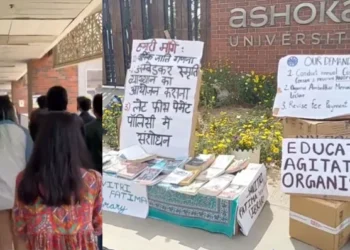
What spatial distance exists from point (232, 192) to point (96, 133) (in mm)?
1184

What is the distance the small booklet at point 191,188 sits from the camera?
1864 mm

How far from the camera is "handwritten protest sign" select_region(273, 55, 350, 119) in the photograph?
1.63 m

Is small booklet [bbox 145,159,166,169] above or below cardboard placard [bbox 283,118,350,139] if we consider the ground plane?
below

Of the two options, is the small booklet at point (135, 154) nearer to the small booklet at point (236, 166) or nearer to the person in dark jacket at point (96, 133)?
the small booklet at point (236, 166)

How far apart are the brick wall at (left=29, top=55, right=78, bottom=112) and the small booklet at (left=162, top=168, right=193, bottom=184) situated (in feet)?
3.90

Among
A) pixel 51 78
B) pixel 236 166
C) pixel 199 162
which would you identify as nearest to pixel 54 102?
pixel 51 78

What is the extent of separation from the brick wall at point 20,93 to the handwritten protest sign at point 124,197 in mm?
1190

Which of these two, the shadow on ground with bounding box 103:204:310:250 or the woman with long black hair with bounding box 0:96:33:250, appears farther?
the shadow on ground with bounding box 103:204:310:250

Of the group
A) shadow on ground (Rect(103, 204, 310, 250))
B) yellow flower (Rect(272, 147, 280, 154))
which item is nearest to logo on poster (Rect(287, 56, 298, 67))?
yellow flower (Rect(272, 147, 280, 154))

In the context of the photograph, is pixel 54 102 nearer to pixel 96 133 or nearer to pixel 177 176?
pixel 96 133

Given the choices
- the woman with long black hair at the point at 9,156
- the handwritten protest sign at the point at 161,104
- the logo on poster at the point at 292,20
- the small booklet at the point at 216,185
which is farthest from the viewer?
the small booklet at the point at 216,185

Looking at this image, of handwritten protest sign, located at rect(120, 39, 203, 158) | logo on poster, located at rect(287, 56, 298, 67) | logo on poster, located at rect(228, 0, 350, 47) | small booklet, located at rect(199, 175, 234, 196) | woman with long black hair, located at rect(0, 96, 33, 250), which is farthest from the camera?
small booklet, located at rect(199, 175, 234, 196)

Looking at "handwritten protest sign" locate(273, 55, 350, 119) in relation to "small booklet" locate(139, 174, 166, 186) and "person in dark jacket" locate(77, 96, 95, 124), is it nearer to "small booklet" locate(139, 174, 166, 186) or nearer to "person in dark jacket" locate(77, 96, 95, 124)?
"small booklet" locate(139, 174, 166, 186)

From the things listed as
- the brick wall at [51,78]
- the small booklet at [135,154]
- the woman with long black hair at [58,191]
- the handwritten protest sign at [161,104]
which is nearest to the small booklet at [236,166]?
the handwritten protest sign at [161,104]
